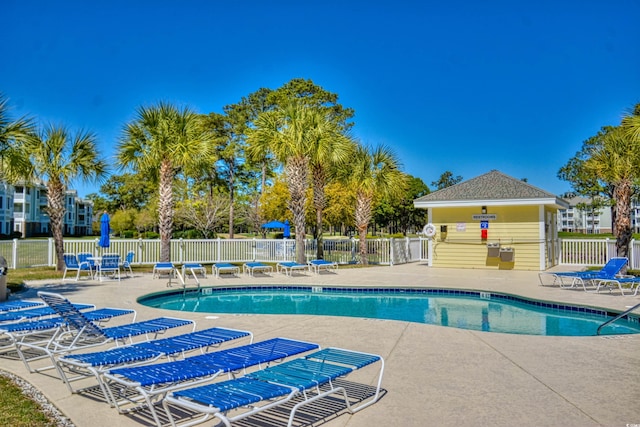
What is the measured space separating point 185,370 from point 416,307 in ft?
26.6

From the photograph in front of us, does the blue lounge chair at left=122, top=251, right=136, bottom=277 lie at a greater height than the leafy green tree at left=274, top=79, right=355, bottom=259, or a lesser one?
lesser

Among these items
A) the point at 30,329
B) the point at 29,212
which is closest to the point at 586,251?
the point at 30,329

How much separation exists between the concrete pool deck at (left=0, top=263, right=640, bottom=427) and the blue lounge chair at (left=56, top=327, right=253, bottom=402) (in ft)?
0.70

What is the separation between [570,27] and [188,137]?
14614 mm

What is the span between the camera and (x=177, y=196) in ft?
110

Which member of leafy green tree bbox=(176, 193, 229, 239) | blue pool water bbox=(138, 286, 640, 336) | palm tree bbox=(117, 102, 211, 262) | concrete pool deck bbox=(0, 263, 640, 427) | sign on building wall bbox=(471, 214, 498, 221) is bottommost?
blue pool water bbox=(138, 286, 640, 336)

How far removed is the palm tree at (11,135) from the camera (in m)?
9.75

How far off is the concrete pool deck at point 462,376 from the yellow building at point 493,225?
8323 mm

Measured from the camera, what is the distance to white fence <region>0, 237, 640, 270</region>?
1731 cm

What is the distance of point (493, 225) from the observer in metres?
17.8

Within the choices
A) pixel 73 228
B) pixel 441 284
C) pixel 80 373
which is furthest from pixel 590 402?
pixel 73 228

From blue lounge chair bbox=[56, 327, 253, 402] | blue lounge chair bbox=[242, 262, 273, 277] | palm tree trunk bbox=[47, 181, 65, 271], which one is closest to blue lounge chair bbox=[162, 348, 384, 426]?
blue lounge chair bbox=[56, 327, 253, 402]

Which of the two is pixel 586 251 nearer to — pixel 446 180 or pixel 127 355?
pixel 127 355

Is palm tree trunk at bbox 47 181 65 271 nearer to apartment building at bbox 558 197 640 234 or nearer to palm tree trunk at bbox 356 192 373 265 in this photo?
palm tree trunk at bbox 356 192 373 265
